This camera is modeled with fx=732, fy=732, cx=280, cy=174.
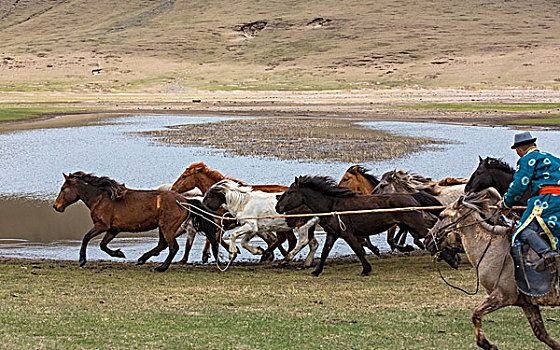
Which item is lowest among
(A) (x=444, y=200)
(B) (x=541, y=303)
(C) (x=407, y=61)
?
(C) (x=407, y=61)

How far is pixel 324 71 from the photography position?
108750 millimetres

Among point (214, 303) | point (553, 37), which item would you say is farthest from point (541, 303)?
point (553, 37)

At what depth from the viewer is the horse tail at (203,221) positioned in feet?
41.6

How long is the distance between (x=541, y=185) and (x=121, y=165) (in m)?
21.5

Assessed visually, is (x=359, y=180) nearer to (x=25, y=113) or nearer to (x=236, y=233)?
(x=236, y=233)

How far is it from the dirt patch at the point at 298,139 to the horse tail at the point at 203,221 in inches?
594

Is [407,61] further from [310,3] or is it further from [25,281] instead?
[25,281]

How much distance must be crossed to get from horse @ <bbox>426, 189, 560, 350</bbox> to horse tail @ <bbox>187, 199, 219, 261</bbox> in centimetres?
579

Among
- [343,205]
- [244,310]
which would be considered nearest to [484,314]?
[244,310]

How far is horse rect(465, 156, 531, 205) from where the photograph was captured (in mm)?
12648

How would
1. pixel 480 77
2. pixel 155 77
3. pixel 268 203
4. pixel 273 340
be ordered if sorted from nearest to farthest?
pixel 273 340, pixel 268 203, pixel 480 77, pixel 155 77

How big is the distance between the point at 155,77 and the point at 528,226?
100594 mm

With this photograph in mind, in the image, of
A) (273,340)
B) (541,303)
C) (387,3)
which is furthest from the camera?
(387,3)

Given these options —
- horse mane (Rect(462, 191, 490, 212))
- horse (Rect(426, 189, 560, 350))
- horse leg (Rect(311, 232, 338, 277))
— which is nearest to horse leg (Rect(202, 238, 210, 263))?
horse leg (Rect(311, 232, 338, 277))
